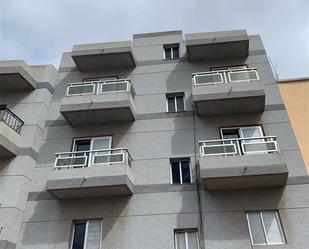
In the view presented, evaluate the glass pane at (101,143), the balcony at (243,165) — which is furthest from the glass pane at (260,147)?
the glass pane at (101,143)

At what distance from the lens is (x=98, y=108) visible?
38.4 ft

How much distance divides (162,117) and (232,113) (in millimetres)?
2875

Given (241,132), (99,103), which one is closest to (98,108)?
(99,103)

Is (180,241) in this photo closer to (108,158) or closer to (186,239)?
(186,239)

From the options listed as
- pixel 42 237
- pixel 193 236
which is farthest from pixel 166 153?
pixel 42 237

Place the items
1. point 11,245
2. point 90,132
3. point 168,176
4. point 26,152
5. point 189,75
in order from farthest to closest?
point 189,75 < point 90,132 < point 26,152 < point 168,176 < point 11,245

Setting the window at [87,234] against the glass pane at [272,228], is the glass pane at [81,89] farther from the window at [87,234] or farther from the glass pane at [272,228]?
the glass pane at [272,228]

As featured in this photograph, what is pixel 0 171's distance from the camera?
1088cm

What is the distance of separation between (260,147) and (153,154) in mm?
3904

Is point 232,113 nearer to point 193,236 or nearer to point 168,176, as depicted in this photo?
point 168,176

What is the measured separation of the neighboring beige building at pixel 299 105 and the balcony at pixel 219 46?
96.3 inches

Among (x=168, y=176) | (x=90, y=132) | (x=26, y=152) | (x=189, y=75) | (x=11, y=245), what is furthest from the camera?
(x=189, y=75)

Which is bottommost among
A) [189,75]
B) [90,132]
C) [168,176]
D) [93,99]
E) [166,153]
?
[168,176]

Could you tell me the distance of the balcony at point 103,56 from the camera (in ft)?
45.1
